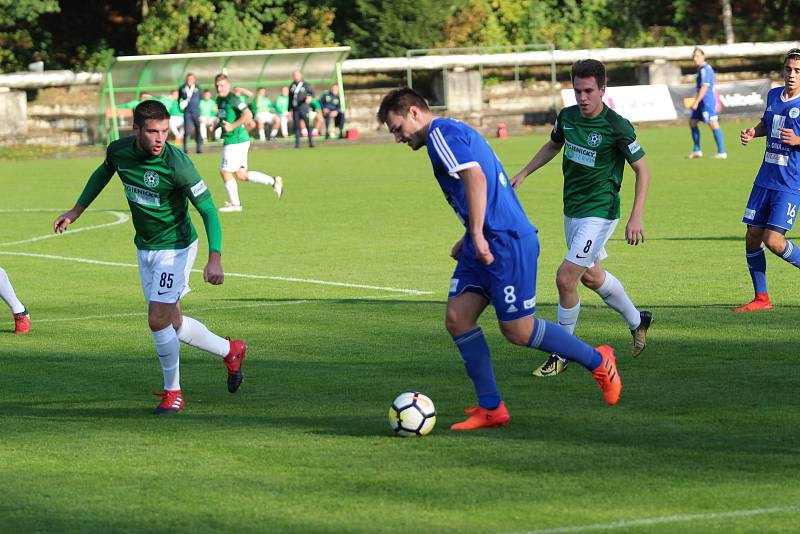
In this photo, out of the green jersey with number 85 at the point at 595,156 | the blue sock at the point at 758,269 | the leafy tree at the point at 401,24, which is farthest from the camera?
the leafy tree at the point at 401,24

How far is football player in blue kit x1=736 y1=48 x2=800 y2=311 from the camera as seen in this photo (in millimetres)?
12156

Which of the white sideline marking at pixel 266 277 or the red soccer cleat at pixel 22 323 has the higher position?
the red soccer cleat at pixel 22 323

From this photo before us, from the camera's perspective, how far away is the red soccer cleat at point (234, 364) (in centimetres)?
918

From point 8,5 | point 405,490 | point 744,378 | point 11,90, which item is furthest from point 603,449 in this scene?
point 8,5

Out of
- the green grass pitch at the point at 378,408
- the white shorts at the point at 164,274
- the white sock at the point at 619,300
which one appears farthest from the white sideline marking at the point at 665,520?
the white sock at the point at 619,300

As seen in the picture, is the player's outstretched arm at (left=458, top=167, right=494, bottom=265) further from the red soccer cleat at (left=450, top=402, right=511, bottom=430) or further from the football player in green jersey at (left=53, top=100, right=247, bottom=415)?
the football player in green jersey at (left=53, top=100, right=247, bottom=415)

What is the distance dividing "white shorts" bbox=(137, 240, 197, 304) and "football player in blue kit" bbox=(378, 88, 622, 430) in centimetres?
187

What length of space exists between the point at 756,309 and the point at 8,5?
41.6 metres

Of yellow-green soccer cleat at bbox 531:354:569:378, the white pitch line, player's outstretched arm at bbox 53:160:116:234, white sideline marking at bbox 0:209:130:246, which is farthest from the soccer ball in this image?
white sideline marking at bbox 0:209:130:246

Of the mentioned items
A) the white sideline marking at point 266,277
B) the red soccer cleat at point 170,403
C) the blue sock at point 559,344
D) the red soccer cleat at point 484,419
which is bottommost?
the white sideline marking at point 266,277

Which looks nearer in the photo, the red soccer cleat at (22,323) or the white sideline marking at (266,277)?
the red soccer cleat at (22,323)

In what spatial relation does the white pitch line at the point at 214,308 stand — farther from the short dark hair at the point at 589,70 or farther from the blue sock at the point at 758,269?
the short dark hair at the point at 589,70

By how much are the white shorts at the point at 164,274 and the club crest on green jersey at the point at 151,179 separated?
0.43 metres

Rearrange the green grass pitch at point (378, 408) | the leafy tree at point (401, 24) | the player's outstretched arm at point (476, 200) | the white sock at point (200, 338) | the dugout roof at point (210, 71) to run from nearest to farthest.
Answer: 1. the green grass pitch at point (378, 408)
2. the player's outstretched arm at point (476, 200)
3. the white sock at point (200, 338)
4. the dugout roof at point (210, 71)
5. the leafy tree at point (401, 24)
